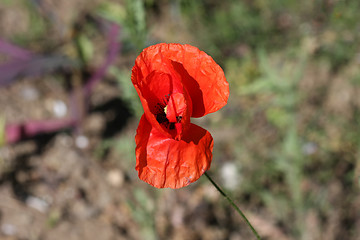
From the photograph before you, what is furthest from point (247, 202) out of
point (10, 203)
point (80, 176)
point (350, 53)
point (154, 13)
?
point (154, 13)

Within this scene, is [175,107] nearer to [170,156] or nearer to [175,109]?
[175,109]

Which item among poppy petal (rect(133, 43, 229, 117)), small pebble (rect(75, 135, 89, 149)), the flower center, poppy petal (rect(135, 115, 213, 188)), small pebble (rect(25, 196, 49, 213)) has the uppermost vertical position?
poppy petal (rect(133, 43, 229, 117))

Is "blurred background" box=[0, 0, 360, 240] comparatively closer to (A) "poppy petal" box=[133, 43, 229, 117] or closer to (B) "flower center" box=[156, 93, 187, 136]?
(B) "flower center" box=[156, 93, 187, 136]

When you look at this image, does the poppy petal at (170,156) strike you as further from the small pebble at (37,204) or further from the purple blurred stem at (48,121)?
the small pebble at (37,204)

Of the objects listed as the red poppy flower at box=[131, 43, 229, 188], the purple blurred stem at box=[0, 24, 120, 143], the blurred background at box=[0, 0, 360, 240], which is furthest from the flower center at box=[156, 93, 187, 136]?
the purple blurred stem at box=[0, 24, 120, 143]

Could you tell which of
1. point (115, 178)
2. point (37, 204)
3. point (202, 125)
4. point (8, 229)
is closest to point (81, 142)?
point (115, 178)

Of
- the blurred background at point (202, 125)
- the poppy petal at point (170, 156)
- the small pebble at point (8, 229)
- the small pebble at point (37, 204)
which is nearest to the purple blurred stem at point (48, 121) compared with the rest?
the blurred background at point (202, 125)
